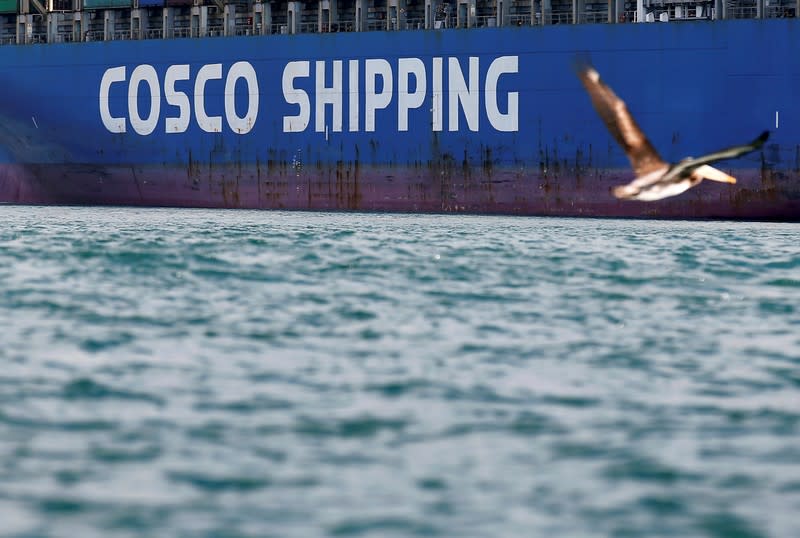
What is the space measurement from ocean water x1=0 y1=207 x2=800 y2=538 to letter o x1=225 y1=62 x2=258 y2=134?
764 inches

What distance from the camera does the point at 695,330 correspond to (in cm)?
1653

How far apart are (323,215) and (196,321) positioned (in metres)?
23.3

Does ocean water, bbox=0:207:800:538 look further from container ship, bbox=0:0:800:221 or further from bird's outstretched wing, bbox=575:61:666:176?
container ship, bbox=0:0:800:221

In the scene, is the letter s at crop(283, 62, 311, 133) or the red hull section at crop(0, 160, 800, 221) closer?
the red hull section at crop(0, 160, 800, 221)

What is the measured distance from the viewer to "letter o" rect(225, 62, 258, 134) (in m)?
42.8

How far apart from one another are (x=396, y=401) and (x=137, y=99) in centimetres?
3447

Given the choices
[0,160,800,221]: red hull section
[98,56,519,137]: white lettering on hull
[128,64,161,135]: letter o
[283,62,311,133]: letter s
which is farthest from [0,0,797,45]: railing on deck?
[0,160,800,221]: red hull section

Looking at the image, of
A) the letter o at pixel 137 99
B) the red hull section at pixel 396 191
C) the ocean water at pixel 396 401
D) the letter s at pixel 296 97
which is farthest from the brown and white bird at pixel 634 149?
the letter o at pixel 137 99

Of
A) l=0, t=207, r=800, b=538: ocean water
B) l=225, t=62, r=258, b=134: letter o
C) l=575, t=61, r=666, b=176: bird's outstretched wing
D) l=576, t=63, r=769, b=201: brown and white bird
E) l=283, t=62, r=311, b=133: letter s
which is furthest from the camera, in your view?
l=225, t=62, r=258, b=134: letter o

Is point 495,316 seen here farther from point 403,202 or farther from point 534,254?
point 403,202

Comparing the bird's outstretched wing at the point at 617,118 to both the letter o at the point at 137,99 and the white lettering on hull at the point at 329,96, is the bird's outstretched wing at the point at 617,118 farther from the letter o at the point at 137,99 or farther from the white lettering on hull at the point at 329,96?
the letter o at the point at 137,99

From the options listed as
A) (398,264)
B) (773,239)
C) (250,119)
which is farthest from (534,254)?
(250,119)

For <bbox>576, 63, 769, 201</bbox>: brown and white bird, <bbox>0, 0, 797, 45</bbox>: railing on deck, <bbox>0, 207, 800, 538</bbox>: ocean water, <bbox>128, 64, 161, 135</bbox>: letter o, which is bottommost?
<bbox>0, 207, 800, 538</bbox>: ocean water

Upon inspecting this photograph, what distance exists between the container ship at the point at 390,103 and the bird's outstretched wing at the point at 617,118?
46cm
